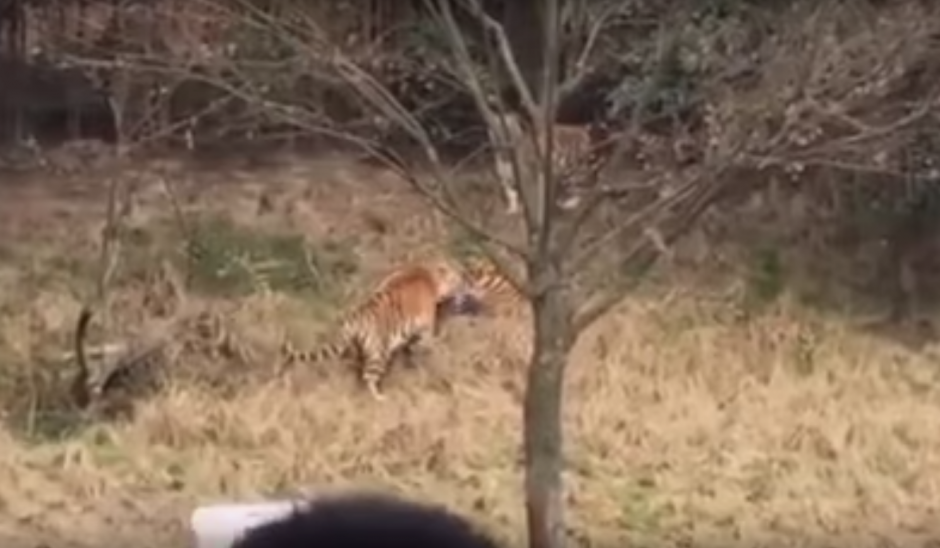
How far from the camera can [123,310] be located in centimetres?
856

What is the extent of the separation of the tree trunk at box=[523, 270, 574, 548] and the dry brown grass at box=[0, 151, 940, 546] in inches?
22.2

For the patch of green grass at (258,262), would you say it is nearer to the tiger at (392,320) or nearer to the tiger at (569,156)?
the tiger at (392,320)

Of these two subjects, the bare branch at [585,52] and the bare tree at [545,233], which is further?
the bare branch at [585,52]

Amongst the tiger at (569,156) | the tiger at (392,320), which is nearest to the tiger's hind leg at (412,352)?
the tiger at (392,320)

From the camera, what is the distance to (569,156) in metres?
7.62

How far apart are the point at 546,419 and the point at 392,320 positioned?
173 cm

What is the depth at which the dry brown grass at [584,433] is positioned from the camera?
727 cm

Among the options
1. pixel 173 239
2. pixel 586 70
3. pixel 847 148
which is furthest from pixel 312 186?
pixel 847 148

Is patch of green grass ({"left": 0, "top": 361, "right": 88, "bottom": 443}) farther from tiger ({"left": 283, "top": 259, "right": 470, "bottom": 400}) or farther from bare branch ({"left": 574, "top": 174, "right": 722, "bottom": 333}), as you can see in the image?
bare branch ({"left": 574, "top": 174, "right": 722, "bottom": 333})

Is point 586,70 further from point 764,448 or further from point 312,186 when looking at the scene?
point 312,186

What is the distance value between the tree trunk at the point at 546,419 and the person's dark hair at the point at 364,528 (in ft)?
17.0

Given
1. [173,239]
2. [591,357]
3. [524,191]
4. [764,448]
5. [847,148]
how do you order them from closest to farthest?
[524,191] < [847,148] < [764,448] < [591,357] < [173,239]

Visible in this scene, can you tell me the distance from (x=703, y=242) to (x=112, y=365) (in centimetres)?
273

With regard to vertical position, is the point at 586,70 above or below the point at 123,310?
above
